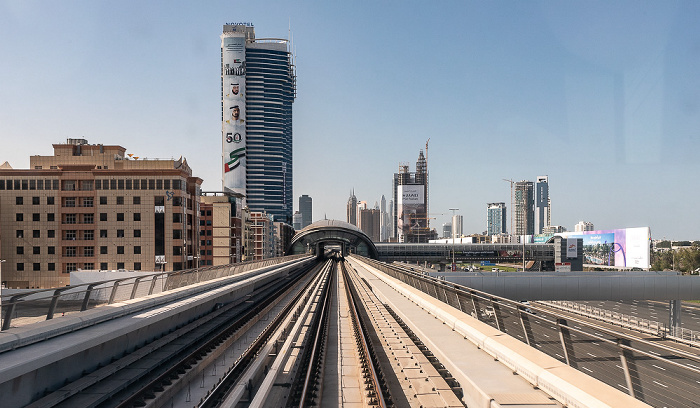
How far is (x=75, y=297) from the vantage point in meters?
10.0

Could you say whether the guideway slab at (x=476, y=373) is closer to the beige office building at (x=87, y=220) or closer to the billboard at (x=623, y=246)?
the beige office building at (x=87, y=220)

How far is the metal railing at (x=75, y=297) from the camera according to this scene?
814 centimetres

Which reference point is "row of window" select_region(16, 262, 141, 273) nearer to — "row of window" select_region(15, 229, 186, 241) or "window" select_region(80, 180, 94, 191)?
"row of window" select_region(15, 229, 186, 241)

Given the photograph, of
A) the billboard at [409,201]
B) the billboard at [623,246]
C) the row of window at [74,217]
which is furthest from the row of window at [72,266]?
the billboard at [409,201]

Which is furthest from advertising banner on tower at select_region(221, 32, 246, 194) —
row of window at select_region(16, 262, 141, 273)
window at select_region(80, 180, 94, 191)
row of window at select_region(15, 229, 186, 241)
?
row of window at select_region(16, 262, 141, 273)

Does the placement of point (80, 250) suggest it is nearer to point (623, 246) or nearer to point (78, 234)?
point (78, 234)

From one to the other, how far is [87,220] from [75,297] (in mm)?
45087

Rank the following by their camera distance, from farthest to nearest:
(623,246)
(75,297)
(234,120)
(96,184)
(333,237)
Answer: (234,120), (333,237), (623,246), (96,184), (75,297)

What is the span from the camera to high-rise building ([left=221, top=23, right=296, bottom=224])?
167750 millimetres

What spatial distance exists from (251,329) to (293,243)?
77.6 meters

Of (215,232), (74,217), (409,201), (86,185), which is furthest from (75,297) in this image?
(409,201)

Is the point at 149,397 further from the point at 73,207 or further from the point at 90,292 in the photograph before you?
the point at 73,207

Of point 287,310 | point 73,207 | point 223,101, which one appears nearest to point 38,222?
point 73,207

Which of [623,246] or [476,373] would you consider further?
[623,246]
